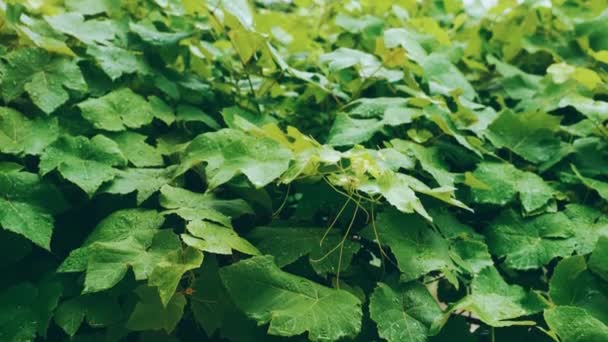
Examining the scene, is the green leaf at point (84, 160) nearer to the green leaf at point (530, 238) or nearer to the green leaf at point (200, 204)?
the green leaf at point (200, 204)

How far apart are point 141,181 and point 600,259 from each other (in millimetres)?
956

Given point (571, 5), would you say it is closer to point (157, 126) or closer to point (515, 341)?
point (515, 341)

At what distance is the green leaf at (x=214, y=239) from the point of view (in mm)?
1040

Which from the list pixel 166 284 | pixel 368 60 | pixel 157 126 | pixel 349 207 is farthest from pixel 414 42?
pixel 166 284

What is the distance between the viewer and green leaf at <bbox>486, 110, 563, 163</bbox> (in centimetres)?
145

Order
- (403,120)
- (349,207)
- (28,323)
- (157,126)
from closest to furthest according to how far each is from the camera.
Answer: (28,323) → (349,207) → (403,120) → (157,126)

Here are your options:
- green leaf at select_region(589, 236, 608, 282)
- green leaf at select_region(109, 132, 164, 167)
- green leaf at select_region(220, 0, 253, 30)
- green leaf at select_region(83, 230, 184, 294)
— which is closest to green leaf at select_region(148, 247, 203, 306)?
green leaf at select_region(83, 230, 184, 294)

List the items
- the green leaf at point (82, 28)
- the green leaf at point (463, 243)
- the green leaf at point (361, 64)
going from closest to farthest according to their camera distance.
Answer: the green leaf at point (463, 243)
the green leaf at point (82, 28)
the green leaf at point (361, 64)

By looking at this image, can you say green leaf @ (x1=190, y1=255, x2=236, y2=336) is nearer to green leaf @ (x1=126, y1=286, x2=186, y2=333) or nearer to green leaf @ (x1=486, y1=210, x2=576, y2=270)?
green leaf @ (x1=126, y1=286, x2=186, y2=333)

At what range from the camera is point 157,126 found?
1551mm

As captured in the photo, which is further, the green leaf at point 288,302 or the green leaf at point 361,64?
the green leaf at point 361,64

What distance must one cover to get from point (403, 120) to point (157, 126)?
64 centimetres

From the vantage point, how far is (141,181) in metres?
1.28

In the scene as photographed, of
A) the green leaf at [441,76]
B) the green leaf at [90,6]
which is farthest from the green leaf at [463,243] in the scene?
the green leaf at [90,6]
